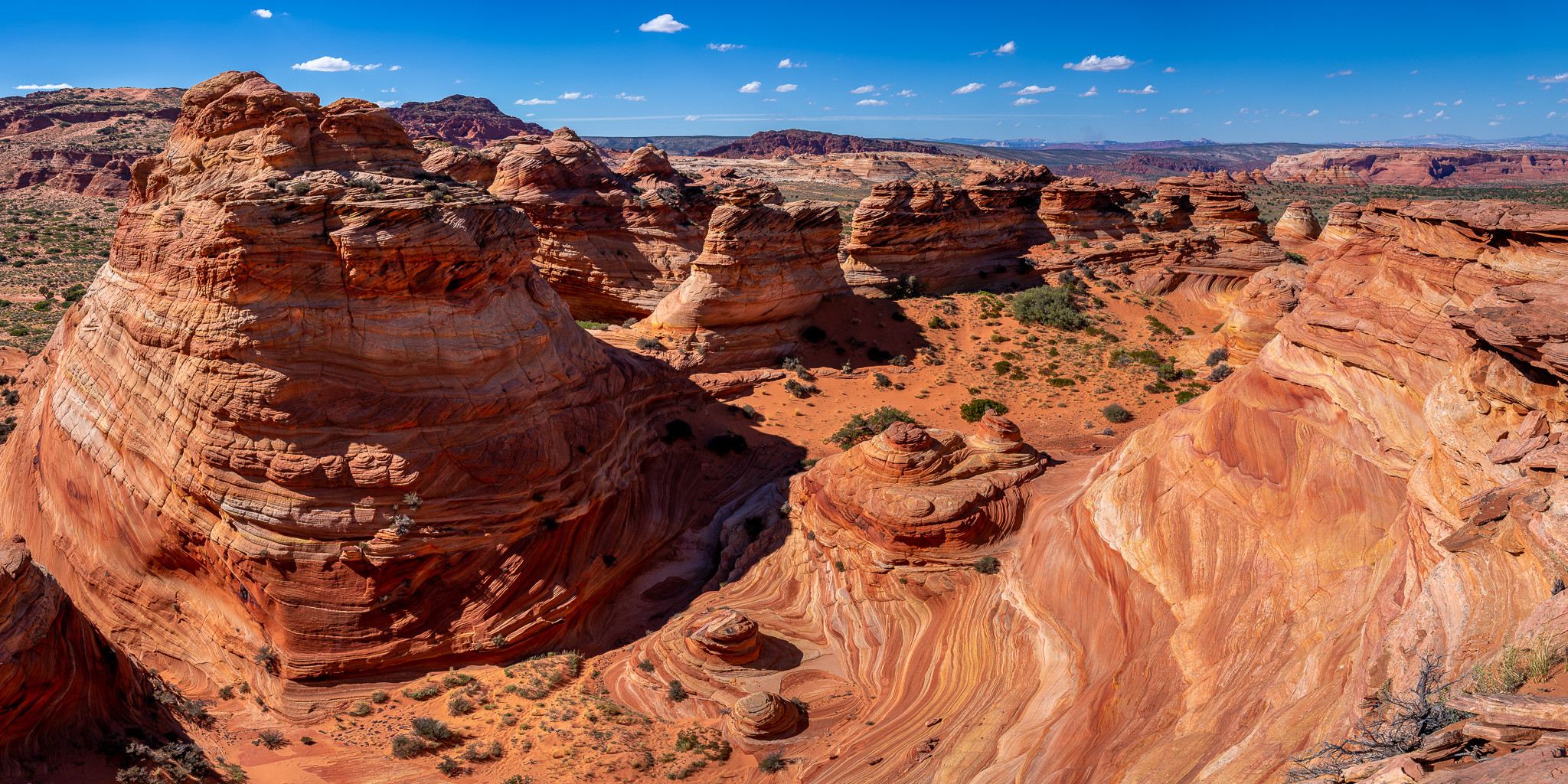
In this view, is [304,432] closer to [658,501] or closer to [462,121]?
[658,501]

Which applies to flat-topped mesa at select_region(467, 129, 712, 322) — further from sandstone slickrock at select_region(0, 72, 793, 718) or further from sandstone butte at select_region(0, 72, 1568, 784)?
sandstone slickrock at select_region(0, 72, 793, 718)

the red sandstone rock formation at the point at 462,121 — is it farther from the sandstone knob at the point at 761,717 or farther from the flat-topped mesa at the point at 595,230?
the sandstone knob at the point at 761,717

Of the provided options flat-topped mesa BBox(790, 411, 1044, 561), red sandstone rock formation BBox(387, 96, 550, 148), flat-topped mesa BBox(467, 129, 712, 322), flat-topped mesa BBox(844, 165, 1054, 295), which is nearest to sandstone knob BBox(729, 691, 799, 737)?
flat-topped mesa BBox(790, 411, 1044, 561)

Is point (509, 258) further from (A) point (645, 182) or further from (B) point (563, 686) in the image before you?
(A) point (645, 182)

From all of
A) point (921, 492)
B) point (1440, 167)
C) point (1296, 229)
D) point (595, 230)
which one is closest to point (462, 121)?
point (595, 230)

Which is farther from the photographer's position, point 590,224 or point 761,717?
point 590,224

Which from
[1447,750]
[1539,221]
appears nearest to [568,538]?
[1447,750]
